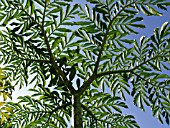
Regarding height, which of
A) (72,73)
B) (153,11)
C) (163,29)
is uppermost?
(153,11)

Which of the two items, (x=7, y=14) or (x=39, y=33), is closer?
(x=39, y=33)

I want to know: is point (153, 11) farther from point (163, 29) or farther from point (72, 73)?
point (72, 73)

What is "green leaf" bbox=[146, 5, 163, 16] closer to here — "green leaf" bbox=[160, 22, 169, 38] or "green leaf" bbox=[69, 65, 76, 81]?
"green leaf" bbox=[160, 22, 169, 38]

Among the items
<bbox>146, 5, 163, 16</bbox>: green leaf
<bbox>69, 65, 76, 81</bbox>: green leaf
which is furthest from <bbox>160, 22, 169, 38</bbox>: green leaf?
<bbox>69, 65, 76, 81</bbox>: green leaf

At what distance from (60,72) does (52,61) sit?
0.15 metres

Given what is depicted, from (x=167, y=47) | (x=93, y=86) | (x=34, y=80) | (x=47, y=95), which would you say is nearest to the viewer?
(x=167, y=47)

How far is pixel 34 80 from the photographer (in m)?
4.27

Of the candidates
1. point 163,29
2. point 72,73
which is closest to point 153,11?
point 163,29

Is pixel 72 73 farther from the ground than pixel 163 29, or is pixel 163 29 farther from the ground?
pixel 163 29

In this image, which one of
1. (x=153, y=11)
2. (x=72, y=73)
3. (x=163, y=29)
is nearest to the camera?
(x=72, y=73)

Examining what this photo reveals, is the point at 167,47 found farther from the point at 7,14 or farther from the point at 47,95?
the point at 7,14

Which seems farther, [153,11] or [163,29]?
[163,29]

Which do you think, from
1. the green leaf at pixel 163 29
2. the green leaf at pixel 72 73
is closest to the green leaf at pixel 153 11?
the green leaf at pixel 163 29

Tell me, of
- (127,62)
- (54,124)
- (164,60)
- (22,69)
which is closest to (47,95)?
(54,124)
